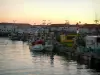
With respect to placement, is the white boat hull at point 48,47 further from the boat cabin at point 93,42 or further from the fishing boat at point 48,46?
the boat cabin at point 93,42

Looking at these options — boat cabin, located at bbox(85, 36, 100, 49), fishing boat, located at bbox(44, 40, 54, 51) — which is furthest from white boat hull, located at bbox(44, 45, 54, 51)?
boat cabin, located at bbox(85, 36, 100, 49)

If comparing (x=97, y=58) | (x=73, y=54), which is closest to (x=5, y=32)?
(x=73, y=54)

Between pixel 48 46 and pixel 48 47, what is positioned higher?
pixel 48 46

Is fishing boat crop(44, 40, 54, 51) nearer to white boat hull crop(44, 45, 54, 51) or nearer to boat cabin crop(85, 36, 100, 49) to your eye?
white boat hull crop(44, 45, 54, 51)

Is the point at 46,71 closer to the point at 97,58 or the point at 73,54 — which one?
the point at 97,58

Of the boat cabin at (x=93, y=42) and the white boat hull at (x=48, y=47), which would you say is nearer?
the boat cabin at (x=93, y=42)

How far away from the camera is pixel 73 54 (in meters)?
46.3

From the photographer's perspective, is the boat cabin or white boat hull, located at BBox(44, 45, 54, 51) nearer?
the boat cabin

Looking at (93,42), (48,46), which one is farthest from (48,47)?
(93,42)

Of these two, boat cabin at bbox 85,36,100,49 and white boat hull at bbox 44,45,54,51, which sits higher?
boat cabin at bbox 85,36,100,49

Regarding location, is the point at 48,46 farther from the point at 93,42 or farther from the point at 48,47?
the point at 93,42

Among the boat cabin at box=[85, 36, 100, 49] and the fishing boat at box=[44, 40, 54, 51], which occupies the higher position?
the boat cabin at box=[85, 36, 100, 49]

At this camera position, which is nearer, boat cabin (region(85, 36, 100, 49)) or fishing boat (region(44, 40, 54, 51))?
boat cabin (region(85, 36, 100, 49))

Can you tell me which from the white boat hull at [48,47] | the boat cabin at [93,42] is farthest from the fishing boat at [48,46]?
the boat cabin at [93,42]
